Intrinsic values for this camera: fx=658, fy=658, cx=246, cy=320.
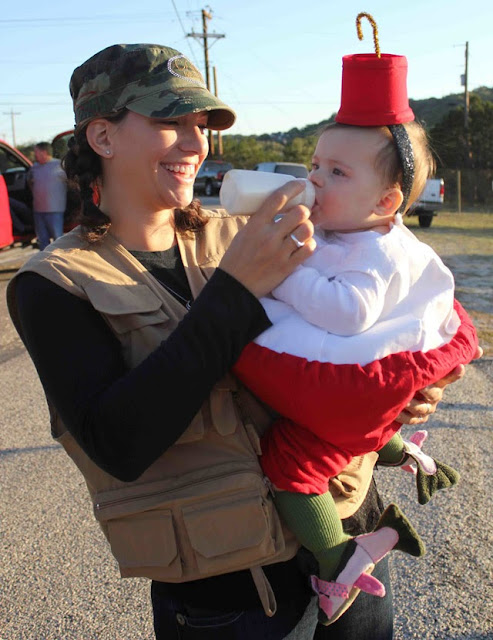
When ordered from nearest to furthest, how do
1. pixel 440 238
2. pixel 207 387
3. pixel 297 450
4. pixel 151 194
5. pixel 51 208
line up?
1. pixel 207 387
2. pixel 297 450
3. pixel 151 194
4. pixel 51 208
5. pixel 440 238

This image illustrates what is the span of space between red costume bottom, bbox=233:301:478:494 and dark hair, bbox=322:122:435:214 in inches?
19.4

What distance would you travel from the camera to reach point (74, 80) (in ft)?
5.77

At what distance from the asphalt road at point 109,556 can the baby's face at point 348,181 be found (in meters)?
1.97

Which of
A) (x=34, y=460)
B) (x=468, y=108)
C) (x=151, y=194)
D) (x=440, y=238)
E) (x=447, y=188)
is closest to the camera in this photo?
(x=151, y=194)

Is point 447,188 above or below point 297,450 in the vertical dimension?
below

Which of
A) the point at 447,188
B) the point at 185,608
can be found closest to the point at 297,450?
the point at 185,608

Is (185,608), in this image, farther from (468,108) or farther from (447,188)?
(468,108)

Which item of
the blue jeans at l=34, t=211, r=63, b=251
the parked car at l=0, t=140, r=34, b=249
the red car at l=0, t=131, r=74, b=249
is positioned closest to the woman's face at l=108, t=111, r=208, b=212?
the blue jeans at l=34, t=211, r=63, b=251

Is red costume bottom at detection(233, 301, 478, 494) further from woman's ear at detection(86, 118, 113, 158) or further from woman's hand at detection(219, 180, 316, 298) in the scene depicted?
woman's ear at detection(86, 118, 113, 158)

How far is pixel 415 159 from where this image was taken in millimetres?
1779

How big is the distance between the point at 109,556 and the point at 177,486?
2081mm

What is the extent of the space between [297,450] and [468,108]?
4422 cm

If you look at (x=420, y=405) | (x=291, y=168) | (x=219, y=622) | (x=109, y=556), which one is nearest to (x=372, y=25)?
(x=420, y=405)

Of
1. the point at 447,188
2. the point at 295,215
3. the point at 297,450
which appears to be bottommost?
the point at 447,188
